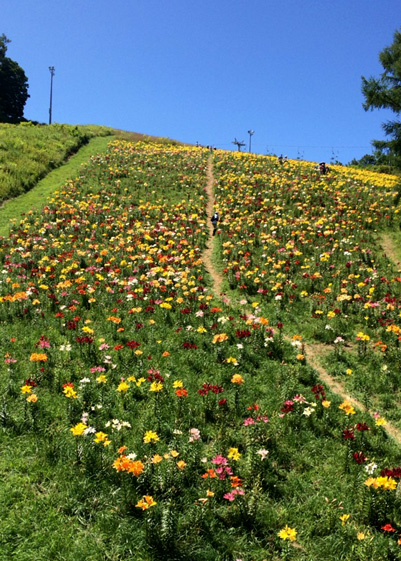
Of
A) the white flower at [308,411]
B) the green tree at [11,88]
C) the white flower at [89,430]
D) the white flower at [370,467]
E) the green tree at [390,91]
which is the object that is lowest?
the white flower at [370,467]

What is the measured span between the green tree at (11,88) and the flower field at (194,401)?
6599 cm

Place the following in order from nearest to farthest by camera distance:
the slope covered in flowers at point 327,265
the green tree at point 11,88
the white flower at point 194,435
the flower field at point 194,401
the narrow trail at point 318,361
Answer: the flower field at point 194,401, the white flower at point 194,435, the narrow trail at point 318,361, the slope covered in flowers at point 327,265, the green tree at point 11,88

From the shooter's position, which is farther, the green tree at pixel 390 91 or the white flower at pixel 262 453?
the green tree at pixel 390 91


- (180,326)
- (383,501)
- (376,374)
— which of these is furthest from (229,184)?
(383,501)

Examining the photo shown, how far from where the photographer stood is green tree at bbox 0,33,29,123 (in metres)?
68.2

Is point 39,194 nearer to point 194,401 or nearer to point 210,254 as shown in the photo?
point 210,254

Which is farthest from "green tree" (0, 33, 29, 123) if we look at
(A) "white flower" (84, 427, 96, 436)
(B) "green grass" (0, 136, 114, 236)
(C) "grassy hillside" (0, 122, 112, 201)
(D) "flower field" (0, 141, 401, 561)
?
(A) "white flower" (84, 427, 96, 436)

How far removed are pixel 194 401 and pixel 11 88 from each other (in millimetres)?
80575

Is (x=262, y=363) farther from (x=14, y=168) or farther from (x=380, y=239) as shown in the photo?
(x=14, y=168)

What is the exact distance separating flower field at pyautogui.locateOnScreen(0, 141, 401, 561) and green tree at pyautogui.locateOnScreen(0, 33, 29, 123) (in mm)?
65993

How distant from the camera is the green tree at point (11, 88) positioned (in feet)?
224

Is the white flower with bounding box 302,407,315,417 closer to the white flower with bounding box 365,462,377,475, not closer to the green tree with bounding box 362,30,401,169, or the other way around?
the white flower with bounding box 365,462,377,475

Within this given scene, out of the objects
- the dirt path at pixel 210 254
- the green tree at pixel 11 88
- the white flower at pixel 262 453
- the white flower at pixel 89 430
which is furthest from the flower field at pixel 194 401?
the green tree at pixel 11 88

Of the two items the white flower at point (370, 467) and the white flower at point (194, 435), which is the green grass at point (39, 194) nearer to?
the white flower at point (194, 435)
